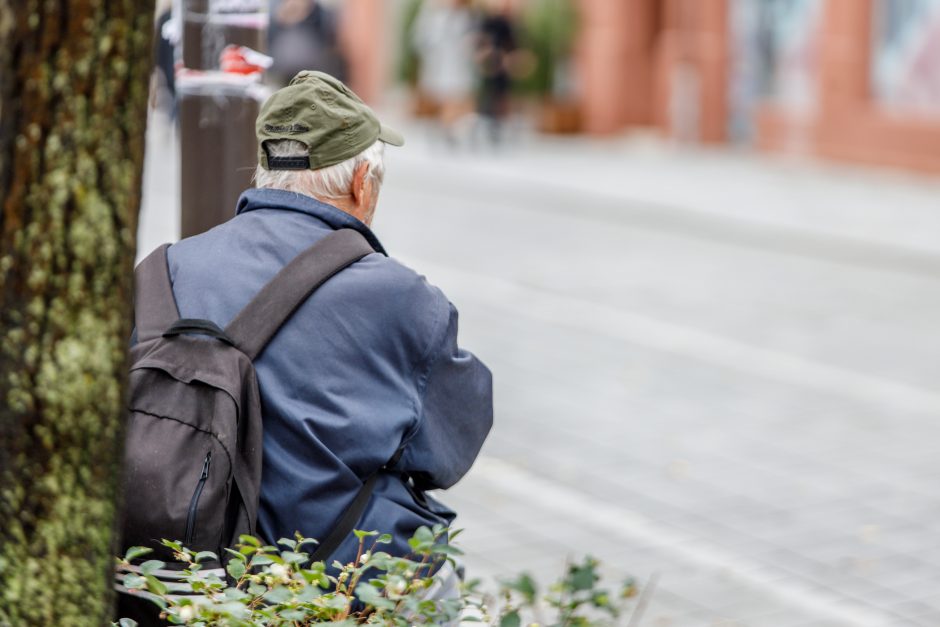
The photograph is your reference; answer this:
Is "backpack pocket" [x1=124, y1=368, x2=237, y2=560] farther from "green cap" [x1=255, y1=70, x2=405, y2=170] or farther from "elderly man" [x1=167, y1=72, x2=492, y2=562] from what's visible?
"green cap" [x1=255, y1=70, x2=405, y2=170]

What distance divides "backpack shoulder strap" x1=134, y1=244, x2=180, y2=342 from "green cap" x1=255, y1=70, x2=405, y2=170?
11.1 inches

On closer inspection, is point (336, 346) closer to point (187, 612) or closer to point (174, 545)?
point (174, 545)

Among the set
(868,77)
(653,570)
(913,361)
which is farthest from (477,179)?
(653,570)

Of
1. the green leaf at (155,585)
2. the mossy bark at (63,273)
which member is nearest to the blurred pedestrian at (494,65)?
the green leaf at (155,585)

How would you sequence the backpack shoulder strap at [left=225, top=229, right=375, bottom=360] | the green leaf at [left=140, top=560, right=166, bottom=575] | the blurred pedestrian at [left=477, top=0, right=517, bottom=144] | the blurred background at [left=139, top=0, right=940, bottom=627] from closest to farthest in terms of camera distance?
the green leaf at [left=140, top=560, right=166, bottom=575] → the backpack shoulder strap at [left=225, top=229, right=375, bottom=360] → the blurred background at [left=139, top=0, right=940, bottom=627] → the blurred pedestrian at [left=477, top=0, right=517, bottom=144]

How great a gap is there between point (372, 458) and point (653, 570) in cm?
280

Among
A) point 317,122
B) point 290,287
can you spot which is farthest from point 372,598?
point 317,122

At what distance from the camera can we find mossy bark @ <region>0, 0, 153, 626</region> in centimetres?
187

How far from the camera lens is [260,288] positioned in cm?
281

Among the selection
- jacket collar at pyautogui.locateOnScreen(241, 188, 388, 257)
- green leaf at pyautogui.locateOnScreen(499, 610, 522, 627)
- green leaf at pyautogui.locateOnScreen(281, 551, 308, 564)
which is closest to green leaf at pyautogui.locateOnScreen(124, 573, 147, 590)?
green leaf at pyautogui.locateOnScreen(281, 551, 308, 564)

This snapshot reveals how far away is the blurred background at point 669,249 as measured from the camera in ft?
17.5

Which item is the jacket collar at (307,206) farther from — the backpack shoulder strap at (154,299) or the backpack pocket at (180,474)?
the backpack pocket at (180,474)

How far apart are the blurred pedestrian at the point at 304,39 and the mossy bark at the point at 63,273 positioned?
17.5 metres

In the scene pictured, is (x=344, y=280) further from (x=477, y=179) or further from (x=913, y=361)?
(x=477, y=179)
